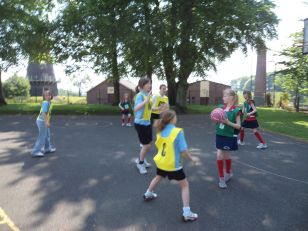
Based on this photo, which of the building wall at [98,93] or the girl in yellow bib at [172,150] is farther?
the building wall at [98,93]

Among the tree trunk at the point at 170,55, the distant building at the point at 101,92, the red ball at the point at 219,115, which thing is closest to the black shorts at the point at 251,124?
the red ball at the point at 219,115

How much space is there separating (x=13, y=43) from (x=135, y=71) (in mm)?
9728

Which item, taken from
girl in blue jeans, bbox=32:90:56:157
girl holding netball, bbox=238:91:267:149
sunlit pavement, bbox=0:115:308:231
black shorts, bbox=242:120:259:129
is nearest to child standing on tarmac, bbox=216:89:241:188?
sunlit pavement, bbox=0:115:308:231

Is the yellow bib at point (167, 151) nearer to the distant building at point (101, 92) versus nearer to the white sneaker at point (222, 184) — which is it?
the white sneaker at point (222, 184)

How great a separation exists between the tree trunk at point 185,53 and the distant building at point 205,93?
87.3 feet

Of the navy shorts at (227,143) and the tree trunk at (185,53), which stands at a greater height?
the tree trunk at (185,53)

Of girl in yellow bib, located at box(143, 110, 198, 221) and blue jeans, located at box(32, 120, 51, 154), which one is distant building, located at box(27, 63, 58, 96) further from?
girl in yellow bib, located at box(143, 110, 198, 221)

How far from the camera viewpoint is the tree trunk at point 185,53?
68.5 ft

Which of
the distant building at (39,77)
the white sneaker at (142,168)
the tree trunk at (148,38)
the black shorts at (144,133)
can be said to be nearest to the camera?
the black shorts at (144,133)

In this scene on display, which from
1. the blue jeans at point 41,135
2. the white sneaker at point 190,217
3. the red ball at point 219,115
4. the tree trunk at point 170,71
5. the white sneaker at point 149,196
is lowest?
the white sneaker at point 190,217

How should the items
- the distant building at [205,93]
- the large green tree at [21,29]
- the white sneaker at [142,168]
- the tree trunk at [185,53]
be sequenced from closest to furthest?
1. the white sneaker at [142,168]
2. the tree trunk at [185,53]
3. the large green tree at [21,29]
4. the distant building at [205,93]

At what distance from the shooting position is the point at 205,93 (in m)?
53.8

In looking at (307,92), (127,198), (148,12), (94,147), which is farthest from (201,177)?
(307,92)

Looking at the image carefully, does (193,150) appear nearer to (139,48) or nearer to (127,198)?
(127,198)
